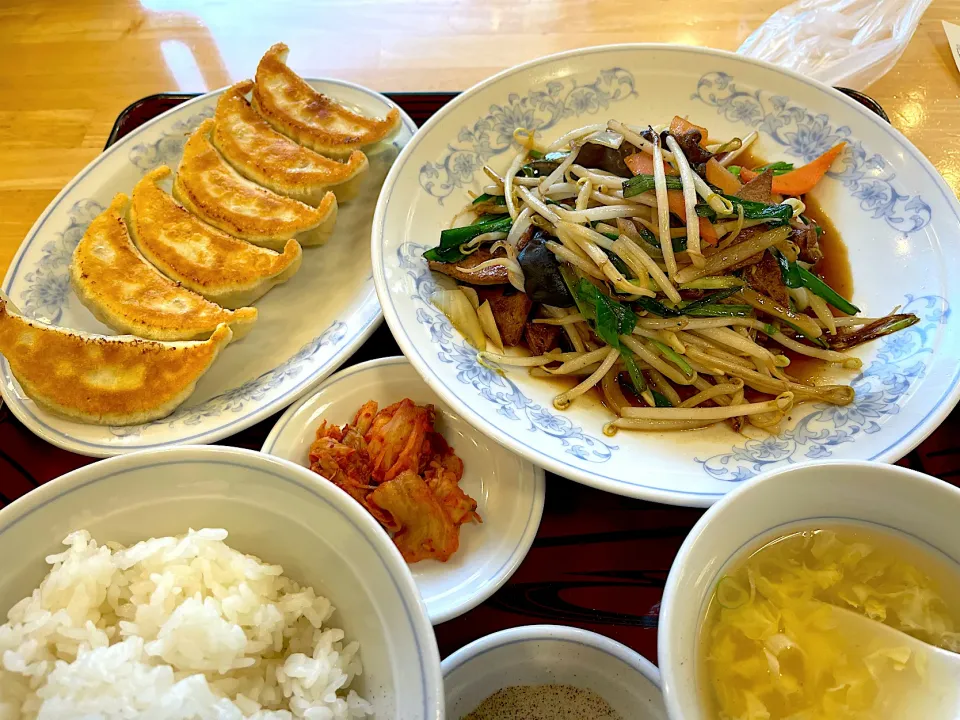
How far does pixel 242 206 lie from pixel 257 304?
0.36 m

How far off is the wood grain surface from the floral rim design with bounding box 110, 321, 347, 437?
1313 mm

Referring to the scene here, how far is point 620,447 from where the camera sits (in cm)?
162

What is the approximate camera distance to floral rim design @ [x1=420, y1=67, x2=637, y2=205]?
2.17m

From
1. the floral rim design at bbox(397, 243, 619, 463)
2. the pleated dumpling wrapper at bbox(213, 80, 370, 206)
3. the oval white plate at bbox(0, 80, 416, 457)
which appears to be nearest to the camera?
the floral rim design at bbox(397, 243, 619, 463)

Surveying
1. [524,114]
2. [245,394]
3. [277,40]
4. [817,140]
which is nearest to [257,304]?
[245,394]

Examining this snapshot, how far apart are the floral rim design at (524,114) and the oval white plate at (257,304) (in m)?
0.38

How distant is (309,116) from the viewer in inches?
95.3

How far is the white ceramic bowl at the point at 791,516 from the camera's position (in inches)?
40.4

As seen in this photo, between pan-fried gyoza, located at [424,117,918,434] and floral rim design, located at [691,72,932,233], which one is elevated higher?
floral rim design, located at [691,72,932,233]

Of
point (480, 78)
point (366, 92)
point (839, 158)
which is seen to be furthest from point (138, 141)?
point (839, 158)

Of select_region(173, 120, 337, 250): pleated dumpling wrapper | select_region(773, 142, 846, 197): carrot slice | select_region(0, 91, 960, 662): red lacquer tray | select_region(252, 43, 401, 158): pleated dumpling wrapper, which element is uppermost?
select_region(773, 142, 846, 197): carrot slice

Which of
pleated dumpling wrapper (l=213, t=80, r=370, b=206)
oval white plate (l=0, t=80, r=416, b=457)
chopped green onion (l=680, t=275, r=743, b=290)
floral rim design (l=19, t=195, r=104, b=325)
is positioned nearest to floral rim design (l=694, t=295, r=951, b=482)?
chopped green onion (l=680, t=275, r=743, b=290)

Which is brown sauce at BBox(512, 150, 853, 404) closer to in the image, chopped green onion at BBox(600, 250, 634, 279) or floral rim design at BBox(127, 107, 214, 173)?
chopped green onion at BBox(600, 250, 634, 279)

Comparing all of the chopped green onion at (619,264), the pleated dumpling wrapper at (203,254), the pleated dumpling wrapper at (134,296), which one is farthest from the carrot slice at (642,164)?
the pleated dumpling wrapper at (134,296)
